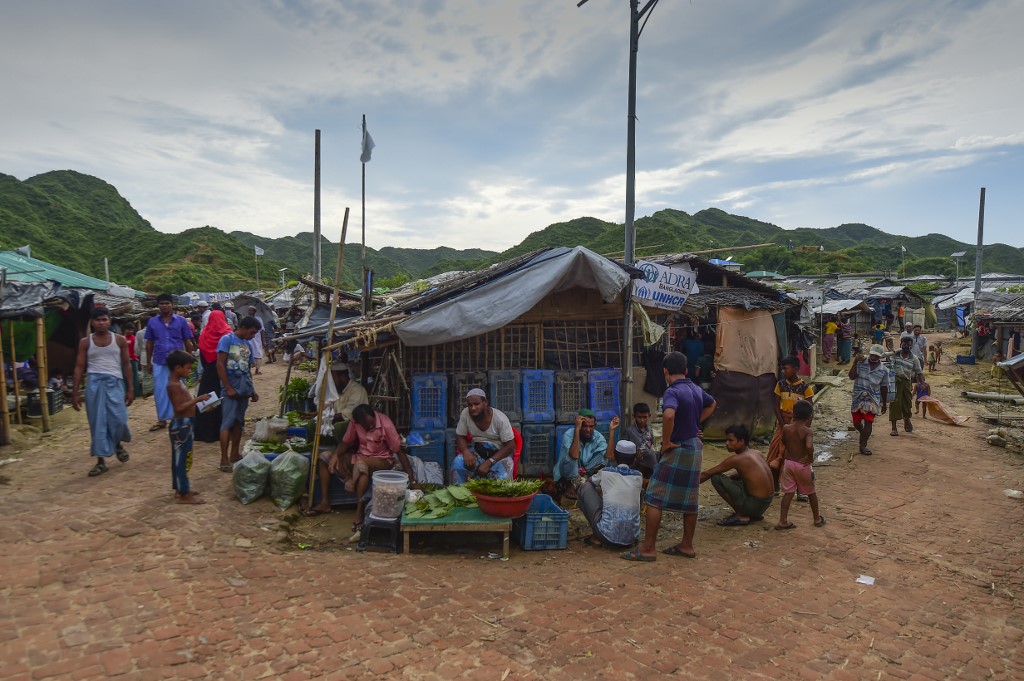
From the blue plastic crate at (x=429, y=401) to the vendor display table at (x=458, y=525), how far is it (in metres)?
1.84

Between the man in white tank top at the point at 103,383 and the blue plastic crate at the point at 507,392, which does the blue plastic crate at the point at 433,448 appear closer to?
the blue plastic crate at the point at 507,392

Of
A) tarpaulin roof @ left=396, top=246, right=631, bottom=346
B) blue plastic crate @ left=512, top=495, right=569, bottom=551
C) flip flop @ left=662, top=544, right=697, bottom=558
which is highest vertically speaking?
tarpaulin roof @ left=396, top=246, right=631, bottom=346

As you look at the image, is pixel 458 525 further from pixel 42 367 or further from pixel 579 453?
pixel 42 367

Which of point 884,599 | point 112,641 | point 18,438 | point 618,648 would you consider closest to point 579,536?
point 618,648

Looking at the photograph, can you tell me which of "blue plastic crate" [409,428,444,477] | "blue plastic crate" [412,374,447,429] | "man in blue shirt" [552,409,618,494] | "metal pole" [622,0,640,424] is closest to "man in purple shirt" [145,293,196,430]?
"blue plastic crate" [412,374,447,429]

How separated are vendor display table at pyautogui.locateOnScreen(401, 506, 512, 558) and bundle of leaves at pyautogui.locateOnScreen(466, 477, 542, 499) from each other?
9.5 inches

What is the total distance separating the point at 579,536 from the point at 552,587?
4.72 ft

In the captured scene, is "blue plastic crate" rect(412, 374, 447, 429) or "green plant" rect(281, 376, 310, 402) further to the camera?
"green plant" rect(281, 376, 310, 402)

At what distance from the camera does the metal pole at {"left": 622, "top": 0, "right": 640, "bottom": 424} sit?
25.7 ft

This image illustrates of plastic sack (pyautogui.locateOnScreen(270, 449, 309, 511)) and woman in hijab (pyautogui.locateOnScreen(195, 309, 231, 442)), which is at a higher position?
woman in hijab (pyautogui.locateOnScreen(195, 309, 231, 442))

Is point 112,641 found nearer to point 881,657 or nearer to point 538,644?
point 538,644

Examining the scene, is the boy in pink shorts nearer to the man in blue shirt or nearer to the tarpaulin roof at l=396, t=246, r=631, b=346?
the man in blue shirt

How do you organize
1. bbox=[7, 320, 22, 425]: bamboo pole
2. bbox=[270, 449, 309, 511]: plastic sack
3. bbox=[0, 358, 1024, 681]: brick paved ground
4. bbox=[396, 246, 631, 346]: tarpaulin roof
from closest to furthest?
bbox=[0, 358, 1024, 681]: brick paved ground
bbox=[270, 449, 309, 511]: plastic sack
bbox=[396, 246, 631, 346]: tarpaulin roof
bbox=[7, 320, 22, 425]: bamboo pole

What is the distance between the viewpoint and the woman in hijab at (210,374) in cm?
712
